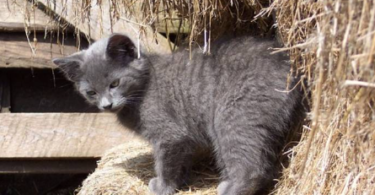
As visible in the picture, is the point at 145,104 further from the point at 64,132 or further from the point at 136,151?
the point at 64,132

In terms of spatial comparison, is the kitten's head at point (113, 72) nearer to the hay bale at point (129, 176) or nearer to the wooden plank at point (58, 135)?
the hay bale at point (129, 176)

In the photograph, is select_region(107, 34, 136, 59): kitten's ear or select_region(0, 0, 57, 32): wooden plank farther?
select_region(0, 0, 57, 32): wooden plank

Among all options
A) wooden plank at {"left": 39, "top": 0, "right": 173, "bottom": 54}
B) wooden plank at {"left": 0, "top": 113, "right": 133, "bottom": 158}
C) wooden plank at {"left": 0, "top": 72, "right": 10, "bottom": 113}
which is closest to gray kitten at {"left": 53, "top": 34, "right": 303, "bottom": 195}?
wooden plank at {"left": 39, "top": 0, "right": 173, "bottom": 54}

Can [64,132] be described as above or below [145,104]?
below

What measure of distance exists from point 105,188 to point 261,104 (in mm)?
875

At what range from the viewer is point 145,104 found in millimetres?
3053

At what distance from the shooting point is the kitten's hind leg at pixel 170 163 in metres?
2.98

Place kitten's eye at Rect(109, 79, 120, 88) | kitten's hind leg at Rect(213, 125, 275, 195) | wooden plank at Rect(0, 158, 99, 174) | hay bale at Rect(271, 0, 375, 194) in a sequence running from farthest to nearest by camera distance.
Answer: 1. wooden plank at Rect(0, 158, 99, 174)
2. kitten's eye at Rect(109, 79, 120, 88)
3. kitten's hind leg at Rect(213, 125, 275, 195)
4. hay bale at Rect(271, 0, 375, 194)

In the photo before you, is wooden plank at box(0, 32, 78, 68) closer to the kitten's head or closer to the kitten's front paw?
the kitten's head

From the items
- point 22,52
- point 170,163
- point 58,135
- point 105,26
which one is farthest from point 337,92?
point 22,52

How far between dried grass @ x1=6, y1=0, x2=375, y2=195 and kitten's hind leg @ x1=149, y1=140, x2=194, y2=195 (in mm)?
86

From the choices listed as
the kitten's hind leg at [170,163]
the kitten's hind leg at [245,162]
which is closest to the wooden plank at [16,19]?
the kitten's hind leg at [170,163]

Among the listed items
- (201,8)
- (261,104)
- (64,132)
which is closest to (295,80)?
(261,104)

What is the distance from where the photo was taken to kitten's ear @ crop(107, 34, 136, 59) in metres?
3.02
